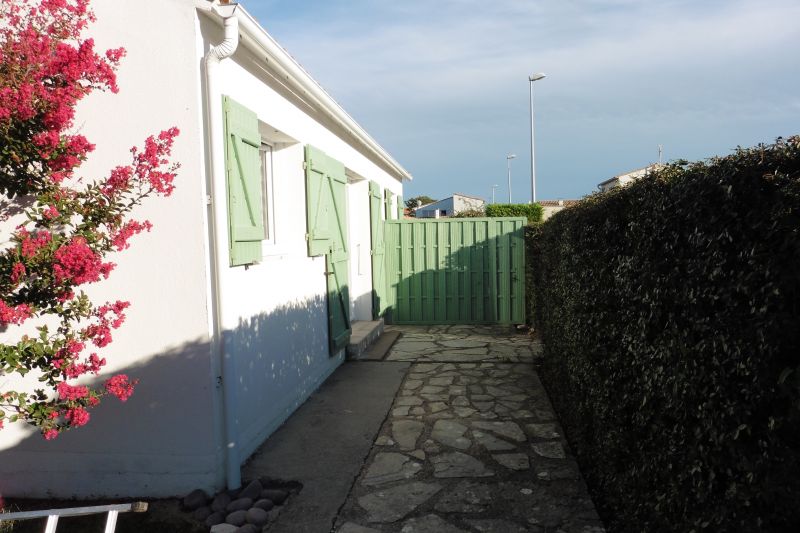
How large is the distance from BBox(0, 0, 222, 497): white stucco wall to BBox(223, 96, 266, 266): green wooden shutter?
11.8 inches

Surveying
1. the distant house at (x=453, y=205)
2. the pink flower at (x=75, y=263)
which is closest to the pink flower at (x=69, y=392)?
the pink flower at (x=75, y=263)

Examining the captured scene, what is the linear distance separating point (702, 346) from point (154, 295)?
3.32 metres

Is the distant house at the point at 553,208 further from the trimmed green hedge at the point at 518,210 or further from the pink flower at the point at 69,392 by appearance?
the pink flower at the point at 69,392

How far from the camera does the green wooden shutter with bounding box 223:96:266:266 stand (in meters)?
3.92

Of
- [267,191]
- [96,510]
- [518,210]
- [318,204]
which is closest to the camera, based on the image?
[96,510]

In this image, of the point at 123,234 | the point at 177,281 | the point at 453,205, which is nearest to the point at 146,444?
the point at 177,281

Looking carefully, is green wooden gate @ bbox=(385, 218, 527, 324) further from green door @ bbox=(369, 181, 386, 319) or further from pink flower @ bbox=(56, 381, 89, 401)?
pink flower @ bbox=(56, 381, 89, 401)

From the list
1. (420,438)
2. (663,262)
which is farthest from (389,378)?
(663,262)

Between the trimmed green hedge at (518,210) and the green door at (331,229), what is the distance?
36.3 ft

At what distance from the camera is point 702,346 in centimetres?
179

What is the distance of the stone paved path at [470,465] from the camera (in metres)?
3.27

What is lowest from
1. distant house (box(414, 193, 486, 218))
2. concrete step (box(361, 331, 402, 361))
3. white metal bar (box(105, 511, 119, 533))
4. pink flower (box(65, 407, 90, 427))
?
concrete step (box(361, 331, 402, 361))

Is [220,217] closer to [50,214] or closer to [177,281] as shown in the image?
[177,281]

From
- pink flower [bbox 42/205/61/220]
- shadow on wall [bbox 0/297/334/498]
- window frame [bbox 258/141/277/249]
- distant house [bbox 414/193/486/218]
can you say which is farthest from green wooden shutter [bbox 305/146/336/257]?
distant house [bbox 414/193/486/218]
